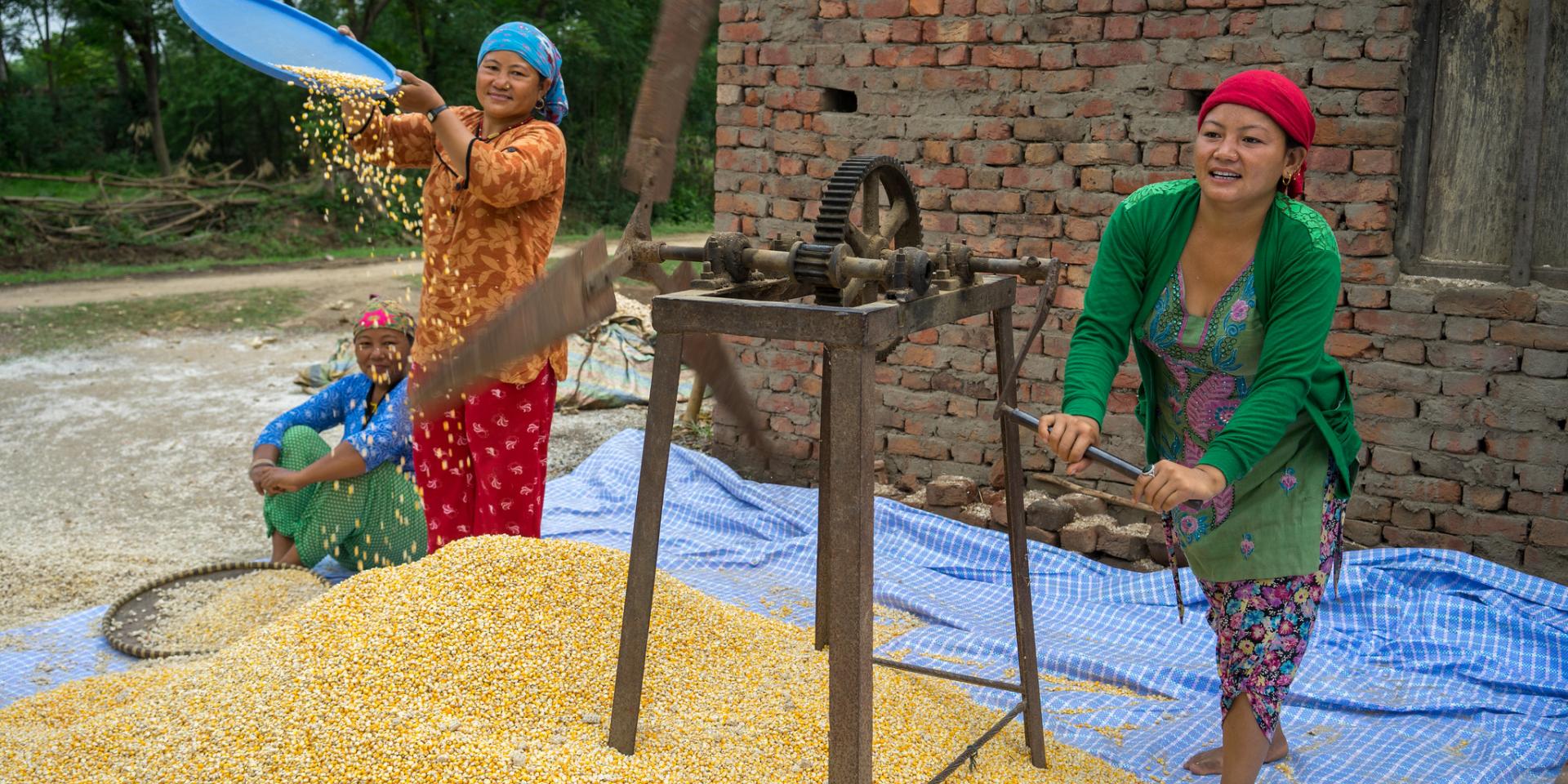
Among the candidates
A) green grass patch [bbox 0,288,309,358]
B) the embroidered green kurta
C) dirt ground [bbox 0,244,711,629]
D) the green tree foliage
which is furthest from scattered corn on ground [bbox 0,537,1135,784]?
the green tree foliage

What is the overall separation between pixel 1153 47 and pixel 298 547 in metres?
3.45

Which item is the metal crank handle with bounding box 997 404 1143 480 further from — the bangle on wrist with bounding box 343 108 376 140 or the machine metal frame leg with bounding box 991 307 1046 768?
the bangle on wrist with bounding box 343 108 376 140

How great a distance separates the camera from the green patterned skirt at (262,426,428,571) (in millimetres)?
4086

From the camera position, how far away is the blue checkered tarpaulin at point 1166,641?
315cm

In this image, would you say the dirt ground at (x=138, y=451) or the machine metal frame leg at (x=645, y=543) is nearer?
the machine metal frame leg at (x=645, y=543)

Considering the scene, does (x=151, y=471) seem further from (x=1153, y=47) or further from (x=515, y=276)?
(x=1153, y=47)

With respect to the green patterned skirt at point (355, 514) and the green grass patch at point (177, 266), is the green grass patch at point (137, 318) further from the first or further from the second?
the green patterned skirt at point (355, 514)

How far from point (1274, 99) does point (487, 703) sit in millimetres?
1923

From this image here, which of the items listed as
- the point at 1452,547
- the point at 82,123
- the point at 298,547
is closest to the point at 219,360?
the point at 298,547

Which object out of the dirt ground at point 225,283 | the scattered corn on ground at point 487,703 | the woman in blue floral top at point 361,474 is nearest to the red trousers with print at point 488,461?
the woman in blue floral top at point 361,474

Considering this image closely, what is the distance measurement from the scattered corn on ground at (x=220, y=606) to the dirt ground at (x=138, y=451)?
0.43 m

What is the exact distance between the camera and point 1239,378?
243 centimetres

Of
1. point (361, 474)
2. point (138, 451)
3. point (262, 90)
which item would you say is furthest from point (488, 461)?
point (262, 90)

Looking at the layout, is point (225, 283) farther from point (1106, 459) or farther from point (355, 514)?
point (1106, 459)
